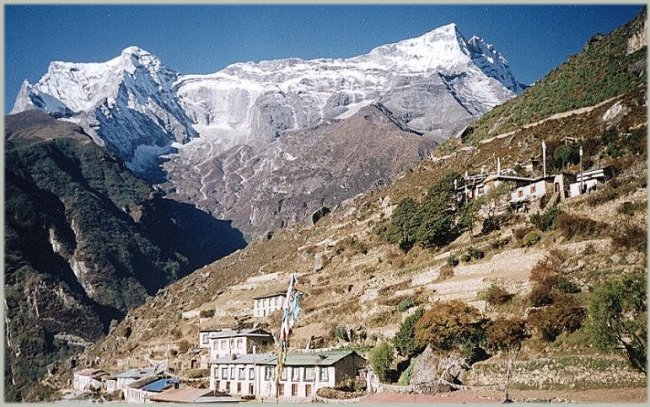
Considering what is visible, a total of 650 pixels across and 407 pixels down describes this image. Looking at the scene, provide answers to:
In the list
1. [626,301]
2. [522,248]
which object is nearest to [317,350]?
[522,248]

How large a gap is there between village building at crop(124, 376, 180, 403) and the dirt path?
2248cm

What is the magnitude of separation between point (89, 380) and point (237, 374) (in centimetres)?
3317

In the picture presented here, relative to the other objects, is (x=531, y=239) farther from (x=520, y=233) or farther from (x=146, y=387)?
(x=146, y=387)

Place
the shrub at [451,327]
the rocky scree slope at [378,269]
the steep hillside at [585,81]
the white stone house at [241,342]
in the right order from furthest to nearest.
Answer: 1. the steep hillside at [585,81]
2. the white stone house at [241,342]
3. the rocky scree slope at [378,269]
4. the shrub at [451,327]

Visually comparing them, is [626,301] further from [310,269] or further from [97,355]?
[97,355]

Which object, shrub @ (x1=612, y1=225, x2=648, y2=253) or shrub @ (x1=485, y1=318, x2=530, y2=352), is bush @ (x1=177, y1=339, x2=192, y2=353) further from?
shrub @ (x1=612, y1=225, x2=648, y2=253)

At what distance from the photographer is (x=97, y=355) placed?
105 meters

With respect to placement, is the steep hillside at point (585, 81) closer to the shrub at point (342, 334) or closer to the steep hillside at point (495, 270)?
the steep hillside at point (495, 270)

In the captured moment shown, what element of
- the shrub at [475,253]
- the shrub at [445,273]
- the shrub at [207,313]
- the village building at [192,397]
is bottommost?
the village building at [192,397]

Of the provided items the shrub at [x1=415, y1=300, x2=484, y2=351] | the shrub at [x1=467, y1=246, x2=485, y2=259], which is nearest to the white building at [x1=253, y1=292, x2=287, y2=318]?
the shrub at [x1=467, y1=246, x2=485, y2=259]

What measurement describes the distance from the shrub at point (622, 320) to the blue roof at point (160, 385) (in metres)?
33.6

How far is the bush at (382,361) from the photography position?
42.2 metres

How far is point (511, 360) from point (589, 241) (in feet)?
36.0

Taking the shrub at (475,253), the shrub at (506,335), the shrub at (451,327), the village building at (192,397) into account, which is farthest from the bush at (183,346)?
the shrub at (506,335)
